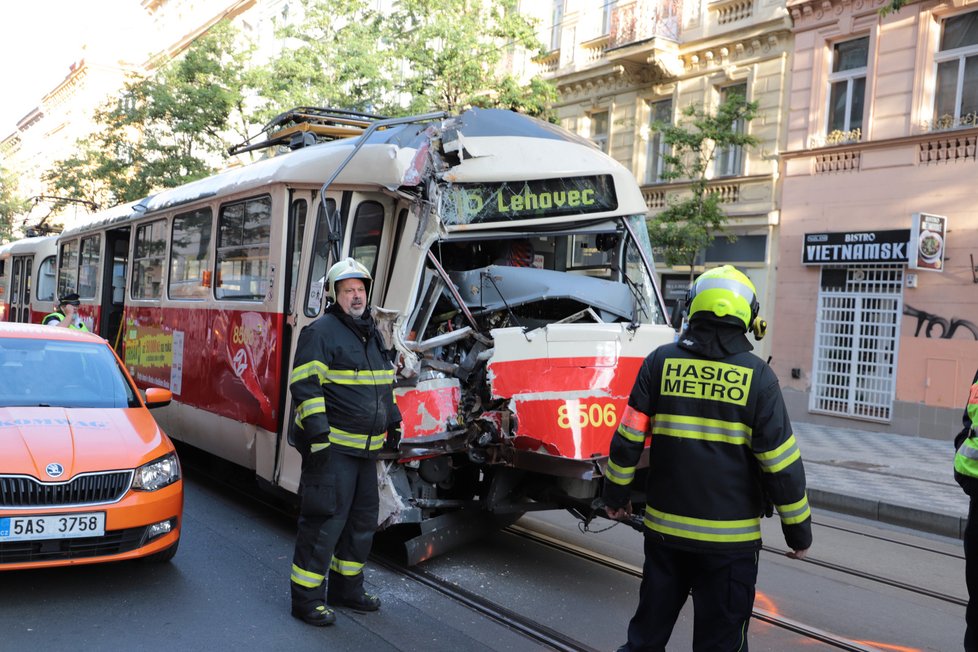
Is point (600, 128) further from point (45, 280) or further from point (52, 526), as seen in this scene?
point (52, 526)

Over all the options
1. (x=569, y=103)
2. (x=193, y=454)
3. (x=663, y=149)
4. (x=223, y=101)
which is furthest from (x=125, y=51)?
(x=193, y=454)

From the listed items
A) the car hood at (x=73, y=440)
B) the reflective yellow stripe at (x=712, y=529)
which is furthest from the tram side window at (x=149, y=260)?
the reflective yellow stripe at (x=712, y=529)

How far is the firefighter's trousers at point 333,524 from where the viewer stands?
475cm

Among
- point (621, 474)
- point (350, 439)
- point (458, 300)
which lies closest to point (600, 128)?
point (458, 300)

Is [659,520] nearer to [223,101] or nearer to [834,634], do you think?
[834,634]

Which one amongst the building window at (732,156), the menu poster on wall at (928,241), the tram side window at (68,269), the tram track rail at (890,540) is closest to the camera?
the tram track rail at (890,540)

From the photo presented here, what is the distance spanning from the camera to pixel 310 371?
15.4ft

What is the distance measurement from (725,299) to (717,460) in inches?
23.3

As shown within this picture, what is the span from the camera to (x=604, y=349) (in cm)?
550

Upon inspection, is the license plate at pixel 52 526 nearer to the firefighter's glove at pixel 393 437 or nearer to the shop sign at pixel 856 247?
the firefighter's glove at pixel 393 437

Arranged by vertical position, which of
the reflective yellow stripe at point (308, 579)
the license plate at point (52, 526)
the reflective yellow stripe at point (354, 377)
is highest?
the reflective yellow stripe at point (354, 377)

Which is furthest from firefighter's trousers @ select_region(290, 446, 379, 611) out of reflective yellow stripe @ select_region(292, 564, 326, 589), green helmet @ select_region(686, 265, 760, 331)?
green helmet @ select_region(686, 265, 760, 331)

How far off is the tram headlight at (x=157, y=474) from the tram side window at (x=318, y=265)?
4.44 feet

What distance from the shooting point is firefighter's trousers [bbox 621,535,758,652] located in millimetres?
3324
